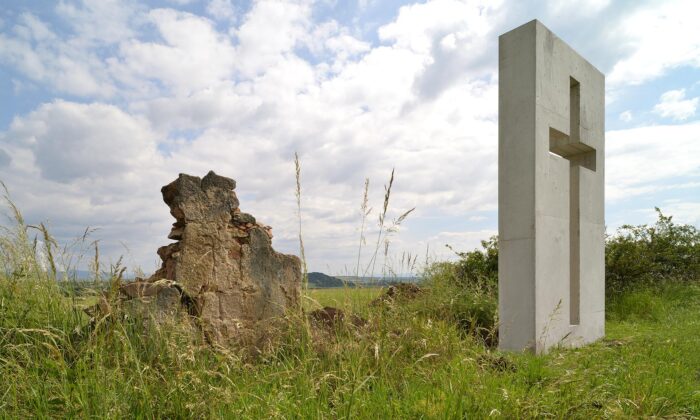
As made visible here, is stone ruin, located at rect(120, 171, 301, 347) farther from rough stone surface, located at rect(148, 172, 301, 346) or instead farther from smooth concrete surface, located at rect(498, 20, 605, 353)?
smooth concrete surface, located at rect(498, 20, 605, 353)

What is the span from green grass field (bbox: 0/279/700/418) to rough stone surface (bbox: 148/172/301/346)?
0.47 metres

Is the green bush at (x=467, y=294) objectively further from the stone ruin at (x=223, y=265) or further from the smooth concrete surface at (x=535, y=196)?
the stone ruin at (x=223, y=265)

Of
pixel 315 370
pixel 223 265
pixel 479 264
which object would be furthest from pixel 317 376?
pixel 479 264

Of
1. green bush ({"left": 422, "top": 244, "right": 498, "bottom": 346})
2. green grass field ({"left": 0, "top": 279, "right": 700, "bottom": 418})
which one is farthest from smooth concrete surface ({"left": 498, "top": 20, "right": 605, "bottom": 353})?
green grass field ({"left": 0, "top": 279, "right": 700, "bottom": 418})

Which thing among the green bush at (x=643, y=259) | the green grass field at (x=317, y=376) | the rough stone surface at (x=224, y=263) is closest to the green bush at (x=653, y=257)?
the green bush at (x=643, y=259)

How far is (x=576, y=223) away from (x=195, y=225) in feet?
16.1

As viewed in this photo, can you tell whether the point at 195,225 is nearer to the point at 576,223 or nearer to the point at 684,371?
the point at 684,371

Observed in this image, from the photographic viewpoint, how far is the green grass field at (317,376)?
2.39m

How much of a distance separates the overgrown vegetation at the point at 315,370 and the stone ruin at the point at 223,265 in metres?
0.42

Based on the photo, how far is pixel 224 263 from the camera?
4.45 metres

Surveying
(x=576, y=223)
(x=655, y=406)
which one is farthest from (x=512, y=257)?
(x=655, y=406)

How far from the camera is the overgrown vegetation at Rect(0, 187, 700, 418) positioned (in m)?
2.41

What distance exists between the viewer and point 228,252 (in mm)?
4516

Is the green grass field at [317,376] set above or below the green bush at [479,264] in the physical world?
below
